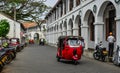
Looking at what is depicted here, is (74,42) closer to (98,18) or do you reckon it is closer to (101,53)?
(101,53)

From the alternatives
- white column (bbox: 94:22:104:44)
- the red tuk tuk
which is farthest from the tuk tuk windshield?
white column (bbox: 94:22:104:44)

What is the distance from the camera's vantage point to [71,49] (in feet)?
59.0

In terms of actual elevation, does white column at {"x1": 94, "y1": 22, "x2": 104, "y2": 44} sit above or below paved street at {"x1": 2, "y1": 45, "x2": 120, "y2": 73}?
above

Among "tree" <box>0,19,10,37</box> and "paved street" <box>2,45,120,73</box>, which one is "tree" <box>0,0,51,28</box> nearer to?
"tree" <box>0,19,10,37</box>

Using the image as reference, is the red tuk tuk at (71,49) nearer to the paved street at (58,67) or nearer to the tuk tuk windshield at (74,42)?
the tuk tuk windshield at (74,42)

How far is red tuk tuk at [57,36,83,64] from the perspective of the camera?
1792 centimetres

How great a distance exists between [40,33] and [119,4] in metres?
85.5

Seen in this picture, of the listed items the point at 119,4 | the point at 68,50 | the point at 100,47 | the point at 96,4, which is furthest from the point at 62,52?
the point at 96,4

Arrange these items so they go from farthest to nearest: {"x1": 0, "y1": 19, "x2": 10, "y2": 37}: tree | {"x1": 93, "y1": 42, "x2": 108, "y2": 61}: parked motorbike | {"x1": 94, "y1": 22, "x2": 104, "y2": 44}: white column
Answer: {"x1": 0, "y1": 19, "x2": 10, "y2": 37}: tree, {"x1": 94, "y1": 22, "x2": 104, "y2": 44}: white column, {"x1": 93, "y1": 42, "x2": 108, "y2": 61}: parked motorbike

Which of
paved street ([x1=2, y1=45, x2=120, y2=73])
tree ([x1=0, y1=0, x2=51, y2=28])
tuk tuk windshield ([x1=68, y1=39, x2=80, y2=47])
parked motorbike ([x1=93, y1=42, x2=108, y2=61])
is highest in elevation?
tree ([x1=0, y1=0, x2=51, y2=28])

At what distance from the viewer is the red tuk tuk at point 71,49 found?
17.9m

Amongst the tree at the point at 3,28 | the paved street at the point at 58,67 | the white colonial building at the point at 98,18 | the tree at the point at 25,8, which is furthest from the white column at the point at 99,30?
the tree at the point at 25,8

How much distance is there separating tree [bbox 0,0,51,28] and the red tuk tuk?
39.1 m

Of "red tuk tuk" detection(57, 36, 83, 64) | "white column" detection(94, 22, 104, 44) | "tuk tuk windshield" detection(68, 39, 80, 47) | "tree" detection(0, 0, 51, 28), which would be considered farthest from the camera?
"tree" detection(0, 0, 51, 28)
